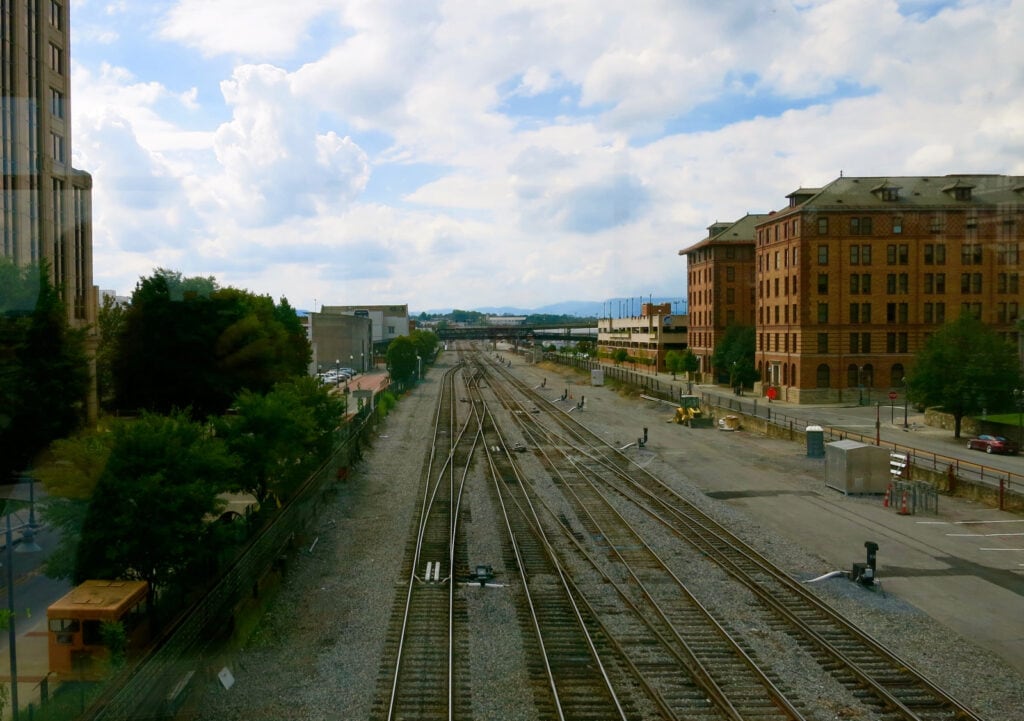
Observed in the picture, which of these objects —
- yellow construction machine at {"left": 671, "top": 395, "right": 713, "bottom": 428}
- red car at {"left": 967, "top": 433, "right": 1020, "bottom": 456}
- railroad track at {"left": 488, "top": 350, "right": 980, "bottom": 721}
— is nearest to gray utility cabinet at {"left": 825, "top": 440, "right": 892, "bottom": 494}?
railroad track at {"left": 488, "top": 350, "right": 980, "bottom": 721}

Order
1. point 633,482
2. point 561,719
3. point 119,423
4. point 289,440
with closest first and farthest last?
point 561,719 < point 119,423 < point 289,440 < point 633,482

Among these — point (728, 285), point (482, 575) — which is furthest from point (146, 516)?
point (728, 285)

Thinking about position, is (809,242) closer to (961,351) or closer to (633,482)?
(961,351)

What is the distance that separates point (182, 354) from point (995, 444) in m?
39.0

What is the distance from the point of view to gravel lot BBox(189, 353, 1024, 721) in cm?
1282

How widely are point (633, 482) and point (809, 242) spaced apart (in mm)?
36438

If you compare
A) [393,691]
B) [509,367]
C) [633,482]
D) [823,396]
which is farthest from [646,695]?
[509,367]

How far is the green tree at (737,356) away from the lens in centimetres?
7081

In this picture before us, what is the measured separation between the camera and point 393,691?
13117 mm

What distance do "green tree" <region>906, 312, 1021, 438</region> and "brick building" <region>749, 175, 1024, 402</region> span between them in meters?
18.8

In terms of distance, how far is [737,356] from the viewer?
7462 centimetres

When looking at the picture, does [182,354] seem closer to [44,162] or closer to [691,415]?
[44,162]

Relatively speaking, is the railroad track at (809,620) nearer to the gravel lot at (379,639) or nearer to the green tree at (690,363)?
the gravel lot at (379,639)

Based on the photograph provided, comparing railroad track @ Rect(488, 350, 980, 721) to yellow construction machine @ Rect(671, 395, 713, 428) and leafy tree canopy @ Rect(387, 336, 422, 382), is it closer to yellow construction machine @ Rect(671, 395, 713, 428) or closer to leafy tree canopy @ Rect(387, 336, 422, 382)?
yellow construction machine @ Rect(671, 395, 713, 428)
